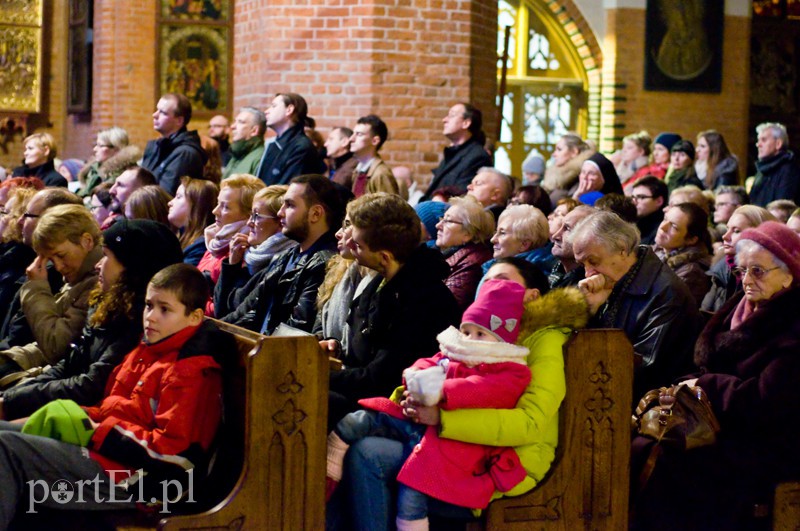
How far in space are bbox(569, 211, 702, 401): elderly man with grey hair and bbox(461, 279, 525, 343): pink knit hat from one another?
832 millimetres

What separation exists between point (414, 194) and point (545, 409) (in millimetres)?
6897

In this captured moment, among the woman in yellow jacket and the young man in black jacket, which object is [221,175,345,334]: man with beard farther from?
the woman in yellow jacket

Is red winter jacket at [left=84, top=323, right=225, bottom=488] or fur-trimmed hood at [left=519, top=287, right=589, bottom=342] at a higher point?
fur-trimmed hood at [left=519, top=287, right=589, bottom=342]

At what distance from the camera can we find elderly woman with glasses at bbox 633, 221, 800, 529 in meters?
4.56

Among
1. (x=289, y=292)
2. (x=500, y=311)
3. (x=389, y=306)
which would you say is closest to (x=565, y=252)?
(x=289, y=292)

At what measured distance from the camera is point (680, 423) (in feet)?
15.1

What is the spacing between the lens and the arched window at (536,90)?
18656 mm

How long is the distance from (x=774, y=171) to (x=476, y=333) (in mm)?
7642

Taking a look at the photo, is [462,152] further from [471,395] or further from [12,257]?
[471,395]

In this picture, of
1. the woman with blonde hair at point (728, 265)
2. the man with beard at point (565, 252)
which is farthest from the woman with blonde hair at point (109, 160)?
the woman with blonde hair at point (728, 265)

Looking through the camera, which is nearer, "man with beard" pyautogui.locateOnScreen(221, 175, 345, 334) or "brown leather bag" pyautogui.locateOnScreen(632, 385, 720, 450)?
"brown leather bag" pyautogui.locateOnScreen(632, 385, 720, 450)

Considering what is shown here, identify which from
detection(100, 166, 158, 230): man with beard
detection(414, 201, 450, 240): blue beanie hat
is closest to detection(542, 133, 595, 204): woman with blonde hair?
detection(414, 201, 450, 240): blue beanie hat

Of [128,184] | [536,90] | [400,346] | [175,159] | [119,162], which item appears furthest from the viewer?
[536,90]

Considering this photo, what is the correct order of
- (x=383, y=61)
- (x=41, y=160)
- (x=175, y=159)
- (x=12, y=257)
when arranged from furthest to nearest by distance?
(x=383, y=61)
(x=41, y=160)
(x=175, y=159)
(x=12, y=257)
